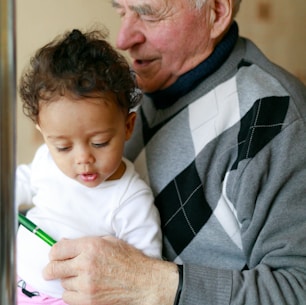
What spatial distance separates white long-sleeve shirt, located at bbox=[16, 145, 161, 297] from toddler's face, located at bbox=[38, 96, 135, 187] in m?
0.05

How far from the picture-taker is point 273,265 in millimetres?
1325

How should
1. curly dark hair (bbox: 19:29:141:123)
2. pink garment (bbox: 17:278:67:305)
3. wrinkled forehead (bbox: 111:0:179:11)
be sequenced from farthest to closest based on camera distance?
wrinkled forehead (bbox: 111:0:179:11) < pink garment (bbox: 17:278:67:305) < curly dark hair (bbox: 19:29:141:123)

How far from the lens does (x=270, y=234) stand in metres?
1.32

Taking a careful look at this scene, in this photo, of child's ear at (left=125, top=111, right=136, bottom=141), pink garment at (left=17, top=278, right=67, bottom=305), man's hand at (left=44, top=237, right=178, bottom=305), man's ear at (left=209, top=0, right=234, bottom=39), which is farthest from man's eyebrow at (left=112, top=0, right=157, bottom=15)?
pink garment at (left=17, top=278, right=67, bottom=305)

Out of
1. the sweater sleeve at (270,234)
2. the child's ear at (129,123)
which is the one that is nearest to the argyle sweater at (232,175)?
the sweater sleeve at (270,234)

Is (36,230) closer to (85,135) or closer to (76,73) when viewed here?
(85,135)

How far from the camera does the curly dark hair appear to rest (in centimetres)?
124

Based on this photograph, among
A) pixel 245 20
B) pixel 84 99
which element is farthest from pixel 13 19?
pixel 245 20

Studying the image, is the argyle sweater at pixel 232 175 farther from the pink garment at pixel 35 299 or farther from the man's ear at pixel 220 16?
the pink garment at pixel 35 299

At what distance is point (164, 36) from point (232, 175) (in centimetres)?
37

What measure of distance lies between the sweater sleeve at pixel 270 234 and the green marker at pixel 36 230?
284 millimetres

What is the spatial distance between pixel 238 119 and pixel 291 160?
0.16 metres

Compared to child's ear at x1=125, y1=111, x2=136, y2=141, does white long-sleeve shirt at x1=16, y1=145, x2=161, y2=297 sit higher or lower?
lower

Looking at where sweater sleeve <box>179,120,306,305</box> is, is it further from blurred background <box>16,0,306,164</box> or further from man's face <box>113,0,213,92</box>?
blurred background <box>16,0,306,164</box>
